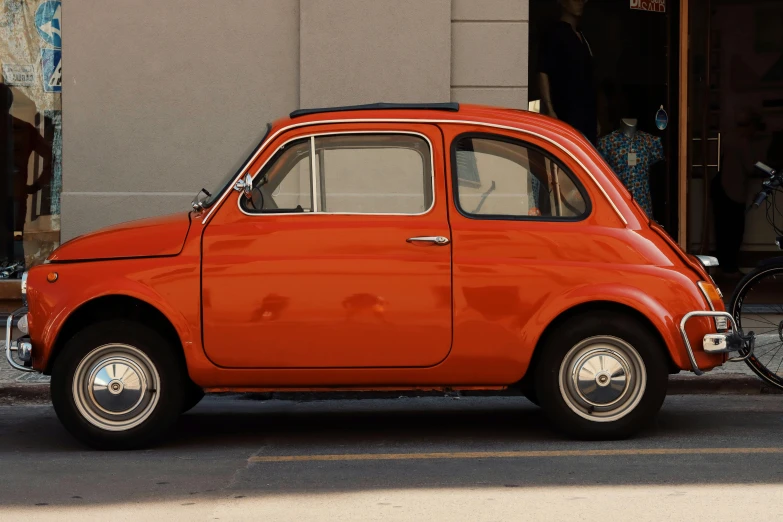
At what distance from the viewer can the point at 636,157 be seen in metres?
12.6

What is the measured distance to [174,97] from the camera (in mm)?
12062

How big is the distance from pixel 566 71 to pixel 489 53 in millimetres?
1164

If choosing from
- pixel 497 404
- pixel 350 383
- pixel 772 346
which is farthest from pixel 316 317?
pixel 772 346

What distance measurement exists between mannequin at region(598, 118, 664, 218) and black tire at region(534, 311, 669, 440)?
5900mm

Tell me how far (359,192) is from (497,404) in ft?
7.37

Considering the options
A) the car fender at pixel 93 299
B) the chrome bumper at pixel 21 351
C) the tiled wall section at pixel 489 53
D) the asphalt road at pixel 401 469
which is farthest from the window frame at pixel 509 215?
the tiled wall section at pixel 489 53

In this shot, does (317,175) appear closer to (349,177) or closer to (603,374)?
(349,177)

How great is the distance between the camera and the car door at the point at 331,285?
6707mm

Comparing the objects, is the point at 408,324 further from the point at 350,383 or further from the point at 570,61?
the point at 570,61

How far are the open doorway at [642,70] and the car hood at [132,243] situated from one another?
7.20 metres

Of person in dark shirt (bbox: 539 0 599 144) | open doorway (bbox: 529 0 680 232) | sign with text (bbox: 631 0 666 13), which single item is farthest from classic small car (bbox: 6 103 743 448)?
sign with text (bbox: 631 0 666 13)

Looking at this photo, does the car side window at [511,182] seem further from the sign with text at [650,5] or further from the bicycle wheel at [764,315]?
the sign with text at [650,5]

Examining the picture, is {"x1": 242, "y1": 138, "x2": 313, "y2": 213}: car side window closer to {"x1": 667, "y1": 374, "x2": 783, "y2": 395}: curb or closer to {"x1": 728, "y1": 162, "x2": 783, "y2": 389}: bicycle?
{"x1": 728, "y1": 162, "x2": 783, "y2": 389}: bicycle

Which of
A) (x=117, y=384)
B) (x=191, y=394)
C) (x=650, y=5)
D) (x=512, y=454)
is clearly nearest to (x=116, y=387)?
(x=117, y=384)
